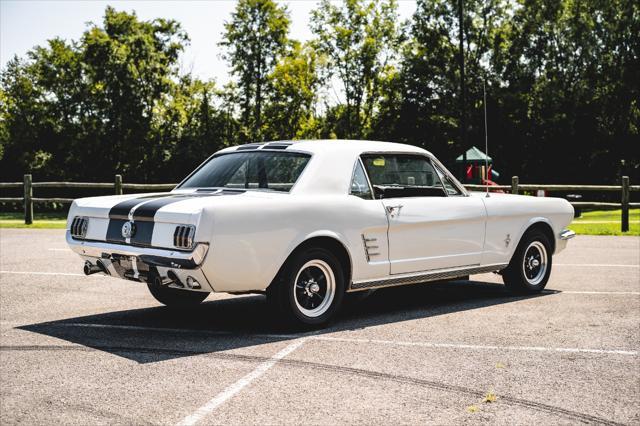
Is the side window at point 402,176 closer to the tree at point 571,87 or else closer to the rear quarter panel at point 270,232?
the rear quarter panel at point 270,232

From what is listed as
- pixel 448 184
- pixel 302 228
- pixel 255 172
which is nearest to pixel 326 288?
pixel 302 228

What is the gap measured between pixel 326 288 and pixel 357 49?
4613 cm

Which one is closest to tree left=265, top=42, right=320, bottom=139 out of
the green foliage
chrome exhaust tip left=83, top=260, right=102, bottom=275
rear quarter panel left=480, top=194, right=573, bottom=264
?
the green foliage

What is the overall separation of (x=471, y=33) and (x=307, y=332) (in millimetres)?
44041

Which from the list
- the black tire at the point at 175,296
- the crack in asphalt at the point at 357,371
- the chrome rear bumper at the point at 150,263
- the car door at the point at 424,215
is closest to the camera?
the crack in asphalt at the point at 357,371

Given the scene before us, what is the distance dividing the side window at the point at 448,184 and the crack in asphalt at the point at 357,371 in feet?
9.98

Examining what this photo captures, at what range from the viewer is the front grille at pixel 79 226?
21.7ft

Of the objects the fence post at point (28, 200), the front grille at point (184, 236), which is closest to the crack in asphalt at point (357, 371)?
the front grille at point (184, 236)

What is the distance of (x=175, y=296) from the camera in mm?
7578

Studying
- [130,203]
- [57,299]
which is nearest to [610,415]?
[130,203]

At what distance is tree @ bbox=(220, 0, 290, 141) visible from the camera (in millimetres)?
50125

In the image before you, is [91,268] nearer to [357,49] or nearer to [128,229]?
[128,229]

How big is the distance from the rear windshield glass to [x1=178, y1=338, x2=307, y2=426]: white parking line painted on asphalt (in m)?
1.46

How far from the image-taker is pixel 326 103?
2055 inches
